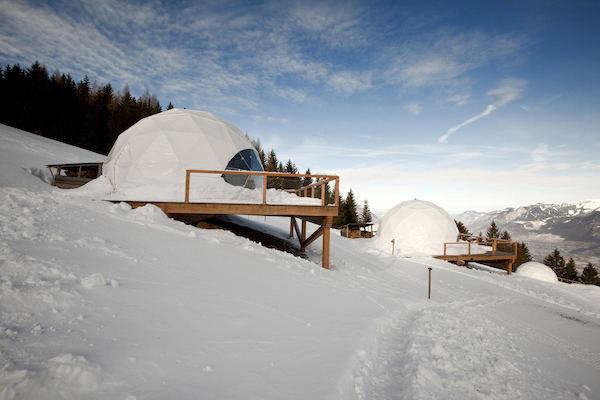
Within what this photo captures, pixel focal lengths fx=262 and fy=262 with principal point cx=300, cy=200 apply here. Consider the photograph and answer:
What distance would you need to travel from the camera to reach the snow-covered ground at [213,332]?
71.9 inches

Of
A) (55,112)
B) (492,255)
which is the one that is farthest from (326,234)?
(55,112)

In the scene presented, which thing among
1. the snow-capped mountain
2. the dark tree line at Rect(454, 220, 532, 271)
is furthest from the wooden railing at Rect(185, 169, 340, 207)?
the snow-capped mountain

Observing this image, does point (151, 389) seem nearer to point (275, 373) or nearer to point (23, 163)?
point (275, 373)

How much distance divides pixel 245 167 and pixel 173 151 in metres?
2.58

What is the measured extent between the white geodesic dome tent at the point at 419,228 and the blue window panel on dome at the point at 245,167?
36.0 feet

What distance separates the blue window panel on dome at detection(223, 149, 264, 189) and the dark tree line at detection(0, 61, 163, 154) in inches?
1325

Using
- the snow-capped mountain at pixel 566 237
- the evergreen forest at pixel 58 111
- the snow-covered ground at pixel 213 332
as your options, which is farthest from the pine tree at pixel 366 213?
the snow-capped mountain at pixel 566 237

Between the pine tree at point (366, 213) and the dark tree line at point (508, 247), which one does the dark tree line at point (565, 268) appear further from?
the pine tree at point (366, 213)

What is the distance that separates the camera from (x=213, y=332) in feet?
8.38

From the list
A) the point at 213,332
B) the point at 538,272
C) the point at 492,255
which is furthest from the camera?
the point at 538,272

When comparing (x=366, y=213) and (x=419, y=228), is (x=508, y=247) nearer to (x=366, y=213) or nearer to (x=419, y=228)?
(x=419, y=228)

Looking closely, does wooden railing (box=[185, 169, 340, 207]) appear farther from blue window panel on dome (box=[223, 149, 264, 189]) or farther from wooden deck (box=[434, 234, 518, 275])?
→ wooden deck (box=[434, 234, 518, 275])

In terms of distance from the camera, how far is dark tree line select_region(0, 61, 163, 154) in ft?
104

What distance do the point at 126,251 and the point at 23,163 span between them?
1506cm
